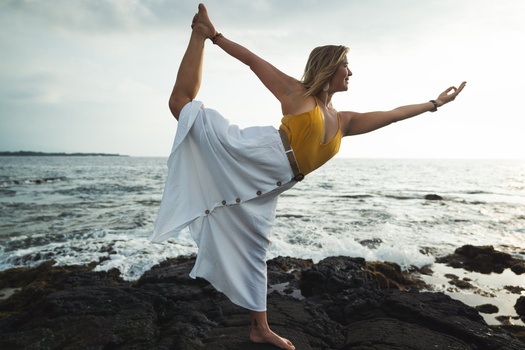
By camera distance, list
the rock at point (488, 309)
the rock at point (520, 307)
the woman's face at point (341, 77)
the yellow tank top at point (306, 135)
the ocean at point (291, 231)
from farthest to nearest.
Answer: the ocean at point (291, 231)
the rock at point (488, 309)
the rock at point (520, 307)
the woman's face at point (341, 77)
the yellow tank top at point (306, 135)

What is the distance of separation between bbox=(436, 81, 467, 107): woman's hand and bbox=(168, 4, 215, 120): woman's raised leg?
2.14m

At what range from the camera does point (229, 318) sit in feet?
12.3

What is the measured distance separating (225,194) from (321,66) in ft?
3.80

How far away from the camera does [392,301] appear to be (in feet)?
13.3

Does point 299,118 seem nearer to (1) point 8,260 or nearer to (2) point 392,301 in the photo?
(2) point 392,301

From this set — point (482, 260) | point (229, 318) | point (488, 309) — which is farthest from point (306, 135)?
point (482, 260)

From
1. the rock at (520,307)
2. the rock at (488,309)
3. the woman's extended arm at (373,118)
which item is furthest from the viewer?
the rock at (488,309)

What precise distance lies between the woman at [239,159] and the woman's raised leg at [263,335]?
0.22 m

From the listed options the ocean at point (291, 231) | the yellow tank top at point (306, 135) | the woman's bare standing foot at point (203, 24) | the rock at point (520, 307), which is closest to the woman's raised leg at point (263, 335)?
the yellow tank top at point (306, 135)

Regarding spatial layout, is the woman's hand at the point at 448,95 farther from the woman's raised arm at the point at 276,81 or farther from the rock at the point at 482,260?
the rock at the point at 482,260

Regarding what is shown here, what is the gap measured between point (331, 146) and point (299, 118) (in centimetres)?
36

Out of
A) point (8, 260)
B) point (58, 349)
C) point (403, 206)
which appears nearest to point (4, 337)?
point (58, 349)

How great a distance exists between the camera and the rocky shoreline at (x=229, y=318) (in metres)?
3.23

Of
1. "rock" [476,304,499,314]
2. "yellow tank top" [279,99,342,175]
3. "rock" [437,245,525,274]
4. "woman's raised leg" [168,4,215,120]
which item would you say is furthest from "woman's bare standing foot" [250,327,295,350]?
"rock" [437,245,525,274]
